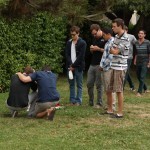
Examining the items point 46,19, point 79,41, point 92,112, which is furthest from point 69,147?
point 46,19

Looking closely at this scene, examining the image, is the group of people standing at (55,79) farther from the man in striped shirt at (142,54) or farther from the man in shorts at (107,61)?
the man in striped shirt at (142,54)

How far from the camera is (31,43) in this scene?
13258mm

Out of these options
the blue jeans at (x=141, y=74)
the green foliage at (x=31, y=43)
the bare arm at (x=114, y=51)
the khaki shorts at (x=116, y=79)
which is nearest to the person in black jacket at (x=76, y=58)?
the khaki shorts at (x=116, y=79)

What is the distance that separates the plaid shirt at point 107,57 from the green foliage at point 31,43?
4.00m

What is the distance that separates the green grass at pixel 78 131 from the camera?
6.34 m

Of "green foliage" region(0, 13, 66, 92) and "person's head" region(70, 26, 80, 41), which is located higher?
"person's head" region(70, 26, 80, 41)

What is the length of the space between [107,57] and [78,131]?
1984 millimetres

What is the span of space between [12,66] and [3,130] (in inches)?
203

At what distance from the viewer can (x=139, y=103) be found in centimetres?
1031

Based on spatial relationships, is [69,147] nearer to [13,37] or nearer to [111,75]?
[111,75]

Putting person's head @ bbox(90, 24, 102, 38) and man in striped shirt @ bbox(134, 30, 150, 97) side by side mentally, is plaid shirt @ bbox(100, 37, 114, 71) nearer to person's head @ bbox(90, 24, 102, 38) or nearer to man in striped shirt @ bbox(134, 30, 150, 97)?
person's head @ bbox(90, 24, 102, 38)

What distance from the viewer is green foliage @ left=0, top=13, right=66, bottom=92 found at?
472 inches

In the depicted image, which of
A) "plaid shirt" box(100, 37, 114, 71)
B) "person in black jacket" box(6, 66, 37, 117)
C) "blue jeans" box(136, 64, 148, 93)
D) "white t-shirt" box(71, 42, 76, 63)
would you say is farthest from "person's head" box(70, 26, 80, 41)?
"blue jeans" box(136, 64, 148, 93)

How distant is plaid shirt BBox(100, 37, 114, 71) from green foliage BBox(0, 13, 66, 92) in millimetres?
4004
